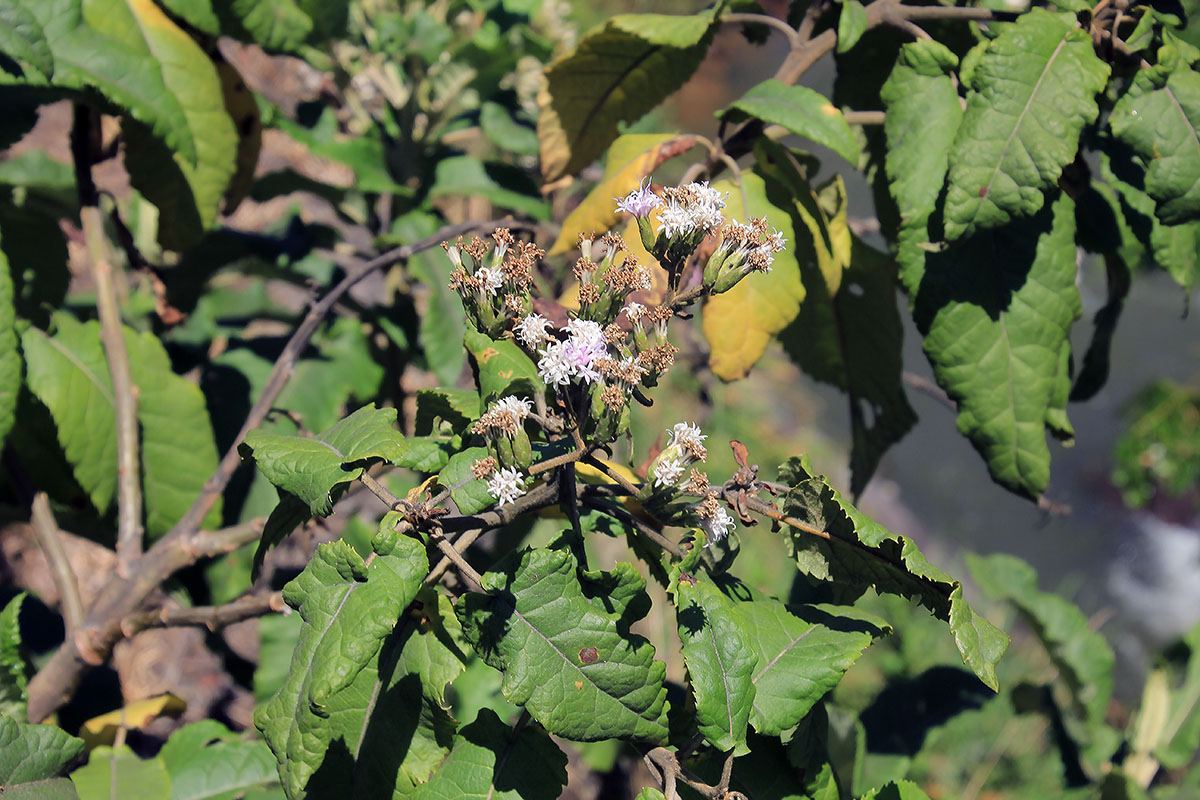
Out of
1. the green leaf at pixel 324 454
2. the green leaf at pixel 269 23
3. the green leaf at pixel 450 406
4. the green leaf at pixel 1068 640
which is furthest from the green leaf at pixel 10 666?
the green leaf at pixel 1068 640

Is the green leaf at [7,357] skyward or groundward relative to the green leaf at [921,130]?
groundward

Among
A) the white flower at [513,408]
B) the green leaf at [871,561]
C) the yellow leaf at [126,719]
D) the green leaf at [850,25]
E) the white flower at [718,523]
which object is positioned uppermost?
the green leaf at [850,25]

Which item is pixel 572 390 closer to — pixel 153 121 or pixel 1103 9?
pixel 153 121

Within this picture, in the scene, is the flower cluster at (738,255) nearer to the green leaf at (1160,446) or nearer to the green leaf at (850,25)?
the green leaf at (850,25)

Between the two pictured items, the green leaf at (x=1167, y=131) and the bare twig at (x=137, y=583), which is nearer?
the green leaf at (x=1167, y=131)

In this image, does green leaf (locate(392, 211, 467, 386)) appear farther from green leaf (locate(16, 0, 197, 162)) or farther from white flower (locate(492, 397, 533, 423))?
white flower (locate(492, 397, 533, 423))

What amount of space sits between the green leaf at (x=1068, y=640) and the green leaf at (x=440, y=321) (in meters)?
1.14

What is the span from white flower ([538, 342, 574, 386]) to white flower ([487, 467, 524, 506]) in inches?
3.3

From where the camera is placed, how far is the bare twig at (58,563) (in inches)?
48.5

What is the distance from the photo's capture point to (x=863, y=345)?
1.39 metres

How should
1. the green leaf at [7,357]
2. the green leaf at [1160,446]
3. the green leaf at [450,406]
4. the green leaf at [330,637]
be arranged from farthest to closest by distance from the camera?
1. the green leaf at [1160,446]
2. the green leaf at [7,357]
3. the green leaf at [450,406]
4. the green leaf at [330,637]

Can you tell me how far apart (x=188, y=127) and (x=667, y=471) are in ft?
2.93

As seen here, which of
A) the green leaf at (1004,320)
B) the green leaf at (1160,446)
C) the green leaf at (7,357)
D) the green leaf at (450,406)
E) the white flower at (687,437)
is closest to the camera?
the white flower at (687,437)

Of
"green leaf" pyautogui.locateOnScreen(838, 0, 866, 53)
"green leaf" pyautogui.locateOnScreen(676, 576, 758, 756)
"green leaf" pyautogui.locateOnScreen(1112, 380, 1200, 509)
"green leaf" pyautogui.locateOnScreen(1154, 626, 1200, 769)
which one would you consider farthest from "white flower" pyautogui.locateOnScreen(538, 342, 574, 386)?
"green leaf" pyautogui.locateOnScreen(1112, 380, 1200, 509)
